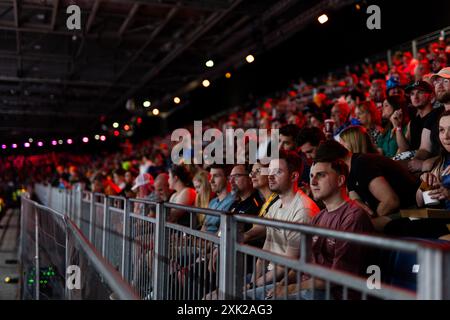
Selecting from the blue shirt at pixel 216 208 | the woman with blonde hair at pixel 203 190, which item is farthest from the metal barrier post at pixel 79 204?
the blue shirt at pixel 216 208

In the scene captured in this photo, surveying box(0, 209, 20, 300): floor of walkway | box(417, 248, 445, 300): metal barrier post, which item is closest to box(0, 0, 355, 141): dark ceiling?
box(0, 209, 20, 300): floor of walkway

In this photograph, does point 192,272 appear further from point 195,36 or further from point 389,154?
point 195,36

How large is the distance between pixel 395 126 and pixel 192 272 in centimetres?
269

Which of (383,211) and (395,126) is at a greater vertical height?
(395,126)

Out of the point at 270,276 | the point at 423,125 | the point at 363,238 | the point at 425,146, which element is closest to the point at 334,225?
the point at 270,276

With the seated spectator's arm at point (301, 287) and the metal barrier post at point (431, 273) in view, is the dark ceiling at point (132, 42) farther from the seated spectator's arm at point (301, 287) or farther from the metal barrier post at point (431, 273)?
the metal barrier post at point (431, 273)

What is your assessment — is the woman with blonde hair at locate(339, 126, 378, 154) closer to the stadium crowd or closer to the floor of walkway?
the stadium crowd

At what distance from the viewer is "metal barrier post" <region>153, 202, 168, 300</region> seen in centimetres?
421


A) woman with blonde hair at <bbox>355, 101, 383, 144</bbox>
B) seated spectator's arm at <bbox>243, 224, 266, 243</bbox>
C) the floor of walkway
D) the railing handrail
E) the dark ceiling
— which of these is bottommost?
the floor of walkway

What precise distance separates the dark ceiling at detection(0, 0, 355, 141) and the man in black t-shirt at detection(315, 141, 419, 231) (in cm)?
642

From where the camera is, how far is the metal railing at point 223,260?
1533 millimetres
